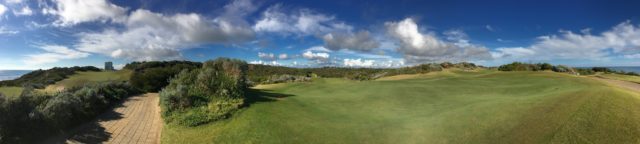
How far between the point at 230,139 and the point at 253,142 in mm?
1066

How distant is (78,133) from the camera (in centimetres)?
1185

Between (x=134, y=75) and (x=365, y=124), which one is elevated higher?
Result: (x=134, y=75)

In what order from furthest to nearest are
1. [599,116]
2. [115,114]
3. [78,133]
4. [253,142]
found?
[115,114] < [78,133] < [253,142] < [599,116]

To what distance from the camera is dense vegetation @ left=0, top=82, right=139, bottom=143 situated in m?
10.1

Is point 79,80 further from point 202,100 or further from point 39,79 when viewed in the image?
point 202,100

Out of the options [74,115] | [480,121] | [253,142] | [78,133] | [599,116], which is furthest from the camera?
[74,115]

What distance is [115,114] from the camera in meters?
15.9

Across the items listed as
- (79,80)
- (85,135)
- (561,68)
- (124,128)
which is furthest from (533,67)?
(79,80)

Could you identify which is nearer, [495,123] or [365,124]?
[495,123]

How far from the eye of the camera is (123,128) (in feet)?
42.8

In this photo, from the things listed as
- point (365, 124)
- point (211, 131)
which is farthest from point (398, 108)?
point (211, 131)

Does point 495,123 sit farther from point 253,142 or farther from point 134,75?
point 134,75

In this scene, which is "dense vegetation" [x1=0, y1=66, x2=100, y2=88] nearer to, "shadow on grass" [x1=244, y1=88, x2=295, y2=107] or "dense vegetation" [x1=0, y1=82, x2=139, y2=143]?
"dense vegetation" [x1=0, y1=82, x2=139, y2=143]

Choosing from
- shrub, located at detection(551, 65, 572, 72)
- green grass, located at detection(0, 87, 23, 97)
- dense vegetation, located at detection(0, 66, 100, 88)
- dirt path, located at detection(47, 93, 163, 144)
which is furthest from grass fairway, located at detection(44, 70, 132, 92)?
shrub, located at detection(551, 65, 572, 72)
